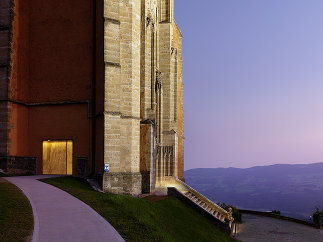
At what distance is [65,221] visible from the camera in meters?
10.0

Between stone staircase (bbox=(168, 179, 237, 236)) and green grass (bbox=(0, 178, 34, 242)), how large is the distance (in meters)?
11.9

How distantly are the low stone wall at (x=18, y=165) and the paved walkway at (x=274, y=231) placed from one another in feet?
47.9

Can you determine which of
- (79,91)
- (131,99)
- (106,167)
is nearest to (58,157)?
(79,91)

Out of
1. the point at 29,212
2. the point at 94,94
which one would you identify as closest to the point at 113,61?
the point at 94,94

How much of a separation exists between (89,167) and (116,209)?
10825mm

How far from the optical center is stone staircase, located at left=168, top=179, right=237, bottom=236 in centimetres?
2147

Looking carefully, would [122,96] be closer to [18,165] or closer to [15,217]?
[18,165]

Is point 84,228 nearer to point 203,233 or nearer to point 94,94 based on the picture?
point 203,233

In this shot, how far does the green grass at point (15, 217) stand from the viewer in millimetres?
8438

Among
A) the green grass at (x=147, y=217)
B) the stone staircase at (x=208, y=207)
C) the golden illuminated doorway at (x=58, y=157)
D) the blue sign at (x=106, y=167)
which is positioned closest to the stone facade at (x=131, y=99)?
the blue sign at (x=106, y=167)

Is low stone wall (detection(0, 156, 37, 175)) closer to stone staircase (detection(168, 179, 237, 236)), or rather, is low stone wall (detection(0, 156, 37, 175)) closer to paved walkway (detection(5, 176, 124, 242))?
paved walkway (detection(5, 176, 124, 242))

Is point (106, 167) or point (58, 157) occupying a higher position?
point (58, 157)

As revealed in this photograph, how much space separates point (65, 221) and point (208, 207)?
17.0m

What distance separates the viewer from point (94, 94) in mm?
23312
